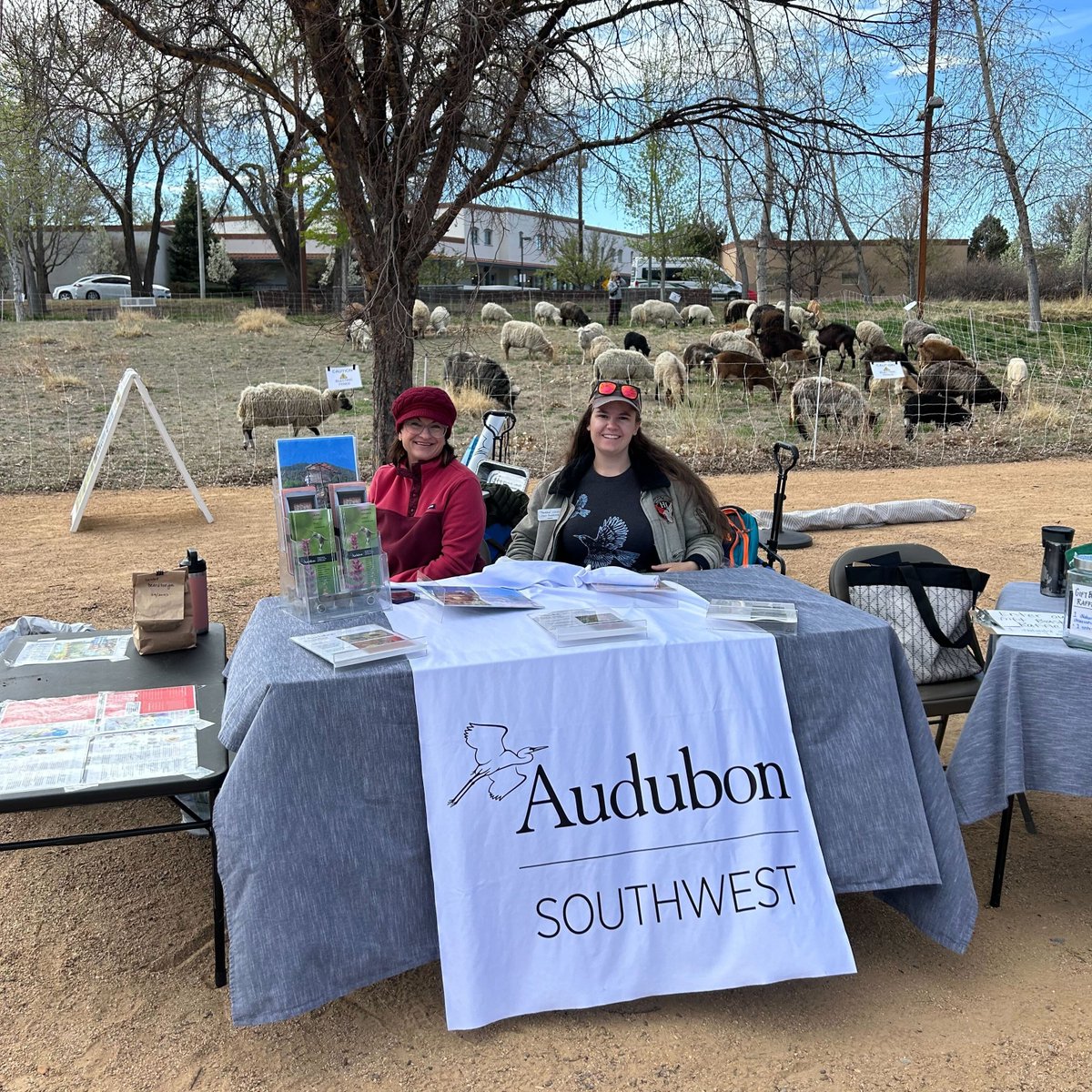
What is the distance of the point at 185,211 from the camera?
48.4m

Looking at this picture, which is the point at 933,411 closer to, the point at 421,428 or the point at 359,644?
the point at 421,428

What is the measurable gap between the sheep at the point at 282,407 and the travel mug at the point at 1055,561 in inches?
400

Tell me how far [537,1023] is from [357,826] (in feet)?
2.15

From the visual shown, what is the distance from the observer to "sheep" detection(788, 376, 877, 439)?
43.3 ft

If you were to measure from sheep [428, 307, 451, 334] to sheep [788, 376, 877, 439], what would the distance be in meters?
12.1

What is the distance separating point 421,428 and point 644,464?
0.91 metres

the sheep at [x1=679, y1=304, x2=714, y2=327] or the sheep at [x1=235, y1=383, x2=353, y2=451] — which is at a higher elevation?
the sheep at [x1=679, y1=304, x2=714, y2=327]

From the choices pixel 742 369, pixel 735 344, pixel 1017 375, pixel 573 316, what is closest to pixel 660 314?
pixel 573 316

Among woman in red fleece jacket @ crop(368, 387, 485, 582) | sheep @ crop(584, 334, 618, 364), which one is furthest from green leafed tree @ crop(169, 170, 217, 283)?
woman in red fleece jacket @ crop(368, 387, 485, 582)

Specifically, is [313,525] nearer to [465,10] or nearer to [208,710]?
[208,710]

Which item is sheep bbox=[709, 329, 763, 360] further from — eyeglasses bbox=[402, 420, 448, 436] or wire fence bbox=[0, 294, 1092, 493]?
eyeglasses bbox=[402, 420, 448, 436]

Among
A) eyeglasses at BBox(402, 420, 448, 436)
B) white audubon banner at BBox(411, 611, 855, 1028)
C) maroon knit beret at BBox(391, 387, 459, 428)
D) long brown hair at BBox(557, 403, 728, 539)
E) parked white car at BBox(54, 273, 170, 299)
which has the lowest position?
white audubon banner at BBox(411, 611, 855, 1028)

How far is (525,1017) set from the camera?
2562 mm

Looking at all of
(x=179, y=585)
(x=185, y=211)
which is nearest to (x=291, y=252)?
(x=185, y=211)
